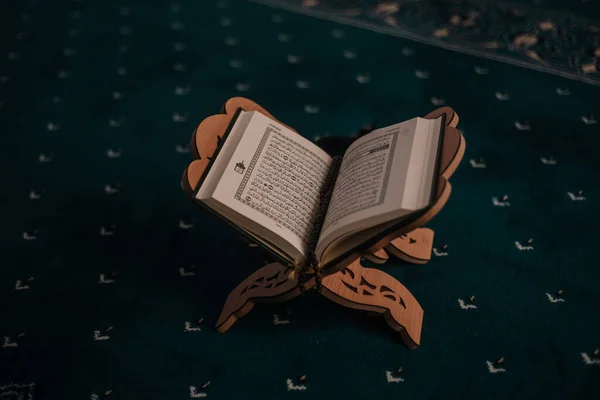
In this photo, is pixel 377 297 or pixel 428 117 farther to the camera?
pixel 377 297

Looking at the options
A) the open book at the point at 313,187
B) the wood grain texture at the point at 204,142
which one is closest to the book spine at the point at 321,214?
the open book at the point at 313,187

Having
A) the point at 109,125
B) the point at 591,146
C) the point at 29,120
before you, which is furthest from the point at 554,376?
the point at 29,120

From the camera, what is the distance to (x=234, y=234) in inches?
64.3

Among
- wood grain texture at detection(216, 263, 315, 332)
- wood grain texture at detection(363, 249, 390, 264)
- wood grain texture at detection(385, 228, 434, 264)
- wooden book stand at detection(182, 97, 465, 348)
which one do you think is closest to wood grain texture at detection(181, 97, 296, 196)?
wooden book stand at detection(182, 97, 465, 348)

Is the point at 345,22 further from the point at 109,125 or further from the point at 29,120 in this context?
the point at 29,120

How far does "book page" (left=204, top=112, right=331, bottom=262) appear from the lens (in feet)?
4.34

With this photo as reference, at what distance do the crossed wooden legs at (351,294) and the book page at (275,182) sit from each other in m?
0.25

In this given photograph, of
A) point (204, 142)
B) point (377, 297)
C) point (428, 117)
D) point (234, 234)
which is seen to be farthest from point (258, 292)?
point (428, 117)

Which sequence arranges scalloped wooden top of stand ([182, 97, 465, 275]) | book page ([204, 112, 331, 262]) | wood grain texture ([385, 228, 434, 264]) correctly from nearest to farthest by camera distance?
scalloped wooden top of stand ([182, 97, 465, 275]) < book page ([204, 112, 331, 262]) < wood grain texture ([385, 228, 434, 264])

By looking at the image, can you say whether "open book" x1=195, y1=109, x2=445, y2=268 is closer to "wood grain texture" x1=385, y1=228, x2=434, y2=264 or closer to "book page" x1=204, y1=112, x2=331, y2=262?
"book page" x1=204, y1=112, x2=331, y2=262

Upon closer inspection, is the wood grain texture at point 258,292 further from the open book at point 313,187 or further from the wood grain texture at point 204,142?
the wood grain texture at point 204,142

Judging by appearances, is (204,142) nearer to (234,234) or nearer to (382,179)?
(234,234)

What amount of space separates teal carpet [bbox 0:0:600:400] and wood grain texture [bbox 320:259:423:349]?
6cm

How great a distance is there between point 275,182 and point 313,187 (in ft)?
0.39
